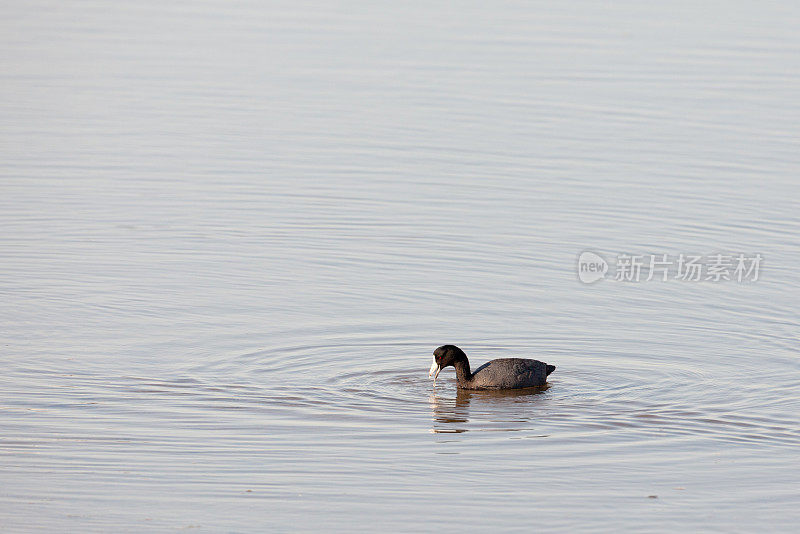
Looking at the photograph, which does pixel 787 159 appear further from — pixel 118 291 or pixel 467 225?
pixel 118 291

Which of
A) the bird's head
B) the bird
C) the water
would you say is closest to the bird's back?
the bird

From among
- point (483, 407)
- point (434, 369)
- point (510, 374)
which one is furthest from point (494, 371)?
point (434, 369)

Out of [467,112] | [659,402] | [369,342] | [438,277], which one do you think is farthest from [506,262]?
[467,112]

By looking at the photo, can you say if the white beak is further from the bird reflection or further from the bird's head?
the bird reflection

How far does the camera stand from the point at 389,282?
14.4 metres

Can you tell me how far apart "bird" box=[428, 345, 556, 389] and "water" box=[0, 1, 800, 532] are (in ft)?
0.54

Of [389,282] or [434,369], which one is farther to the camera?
[389,282]

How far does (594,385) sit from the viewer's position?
452 inches

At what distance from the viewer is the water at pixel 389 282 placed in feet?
29.3

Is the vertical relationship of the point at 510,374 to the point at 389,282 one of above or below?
below

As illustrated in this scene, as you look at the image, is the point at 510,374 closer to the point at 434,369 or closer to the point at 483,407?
the point at 483,407

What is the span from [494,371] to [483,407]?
0.40 meters

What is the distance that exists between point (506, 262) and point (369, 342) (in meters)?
3.19

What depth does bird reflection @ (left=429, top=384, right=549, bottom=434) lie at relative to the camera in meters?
10.5
